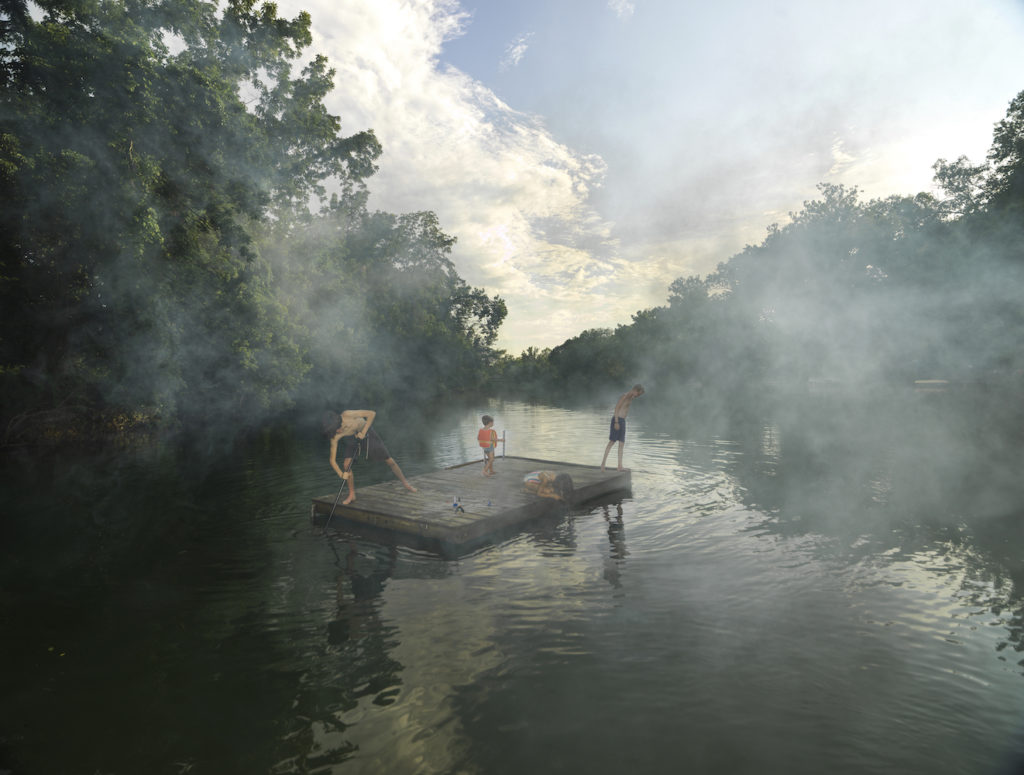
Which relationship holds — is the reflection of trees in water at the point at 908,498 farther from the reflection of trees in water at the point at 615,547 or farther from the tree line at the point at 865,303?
the tree line at the point at 865,303

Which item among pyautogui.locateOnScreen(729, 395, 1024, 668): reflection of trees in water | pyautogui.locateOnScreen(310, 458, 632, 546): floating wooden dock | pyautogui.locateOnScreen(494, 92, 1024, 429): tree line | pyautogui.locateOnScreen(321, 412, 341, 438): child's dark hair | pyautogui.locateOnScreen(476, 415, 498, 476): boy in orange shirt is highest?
pyautogui.locateOnScreen(494, 92, 1024, 429): tree line

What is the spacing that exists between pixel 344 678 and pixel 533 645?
80.2 inches

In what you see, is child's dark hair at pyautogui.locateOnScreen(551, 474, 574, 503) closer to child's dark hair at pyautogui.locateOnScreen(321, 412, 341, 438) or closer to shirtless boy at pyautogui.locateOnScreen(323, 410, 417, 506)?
shirtless boy at pyautogui.locateOnScreen(323, 410, 417, 506)

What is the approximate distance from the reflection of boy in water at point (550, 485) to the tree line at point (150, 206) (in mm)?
15332

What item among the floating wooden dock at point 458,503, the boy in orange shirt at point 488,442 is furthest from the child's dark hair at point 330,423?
the boy in orange shirt at point 488,442

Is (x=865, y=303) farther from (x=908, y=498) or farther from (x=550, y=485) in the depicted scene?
(x=550, y=485)

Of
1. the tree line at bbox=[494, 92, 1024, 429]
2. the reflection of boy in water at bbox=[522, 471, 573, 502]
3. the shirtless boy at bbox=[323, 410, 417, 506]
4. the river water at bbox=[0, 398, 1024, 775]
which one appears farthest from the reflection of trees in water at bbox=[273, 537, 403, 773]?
the tree line at bbox=[494, 92, 1024, 429]

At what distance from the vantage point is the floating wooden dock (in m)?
9.34

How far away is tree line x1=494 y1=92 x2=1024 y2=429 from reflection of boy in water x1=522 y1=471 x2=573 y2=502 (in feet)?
104

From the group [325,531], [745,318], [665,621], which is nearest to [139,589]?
[325,531]

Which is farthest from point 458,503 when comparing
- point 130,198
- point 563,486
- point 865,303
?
point 865,303

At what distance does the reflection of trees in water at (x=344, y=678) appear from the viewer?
436cm

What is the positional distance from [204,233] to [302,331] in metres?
9.28

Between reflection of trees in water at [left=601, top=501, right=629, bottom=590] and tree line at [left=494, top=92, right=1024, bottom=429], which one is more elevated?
tree line at [left=494, top=92, right=1024, bottom=429]
